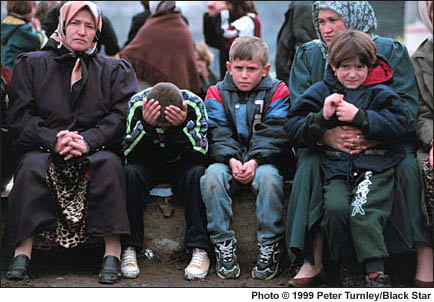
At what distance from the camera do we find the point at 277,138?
4.79 m

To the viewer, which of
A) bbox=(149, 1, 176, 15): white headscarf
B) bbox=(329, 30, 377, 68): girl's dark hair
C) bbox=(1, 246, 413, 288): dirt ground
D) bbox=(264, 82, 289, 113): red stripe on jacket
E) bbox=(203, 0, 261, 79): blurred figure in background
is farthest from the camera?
bbox=(203, 0, 261, 79): blurred figure in background

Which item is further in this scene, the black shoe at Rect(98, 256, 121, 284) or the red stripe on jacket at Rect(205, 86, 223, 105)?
the red stripe on jacket at Rect(205, 86, 223, 105)

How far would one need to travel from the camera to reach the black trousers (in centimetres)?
475

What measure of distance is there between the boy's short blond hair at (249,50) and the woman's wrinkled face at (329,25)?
0.37 metres

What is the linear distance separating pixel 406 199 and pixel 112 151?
1.72 meters

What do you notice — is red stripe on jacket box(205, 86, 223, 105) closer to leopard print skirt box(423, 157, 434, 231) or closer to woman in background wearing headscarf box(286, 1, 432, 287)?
woman in background wearing headscarf box(286, 1, 432, 287)

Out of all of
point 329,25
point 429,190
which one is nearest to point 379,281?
point 429,190

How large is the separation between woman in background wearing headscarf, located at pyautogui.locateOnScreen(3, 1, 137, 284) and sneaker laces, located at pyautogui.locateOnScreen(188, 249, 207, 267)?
0.42 m

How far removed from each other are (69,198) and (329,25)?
1.84 metres

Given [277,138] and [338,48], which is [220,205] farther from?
[338,48]

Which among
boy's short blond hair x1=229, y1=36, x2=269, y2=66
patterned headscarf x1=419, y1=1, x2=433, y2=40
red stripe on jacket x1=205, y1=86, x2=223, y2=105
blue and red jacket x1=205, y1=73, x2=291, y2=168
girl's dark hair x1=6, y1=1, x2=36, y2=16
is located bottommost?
blue and red jacket x1=205, y1=73, x2=291, y2=168

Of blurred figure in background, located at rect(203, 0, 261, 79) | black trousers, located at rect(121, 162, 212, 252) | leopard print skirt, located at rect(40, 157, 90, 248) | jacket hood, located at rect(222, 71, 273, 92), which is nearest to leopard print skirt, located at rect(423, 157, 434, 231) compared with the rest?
jacket hood, located at rect(222, 71, 273, 92)

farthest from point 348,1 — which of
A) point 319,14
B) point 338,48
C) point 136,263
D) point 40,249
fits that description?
point 40,249

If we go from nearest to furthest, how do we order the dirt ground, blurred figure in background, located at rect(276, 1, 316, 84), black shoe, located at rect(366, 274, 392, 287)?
1. black shoe, located at rect(366, 274, 392, 287)
2. the dirt ground
3. blurred figure in background, located at rect(276, 1, 316, 84)
